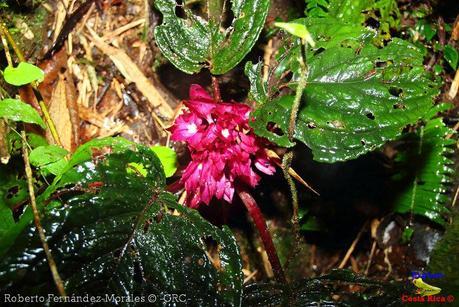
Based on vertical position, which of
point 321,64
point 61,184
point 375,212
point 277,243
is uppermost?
point 321,64

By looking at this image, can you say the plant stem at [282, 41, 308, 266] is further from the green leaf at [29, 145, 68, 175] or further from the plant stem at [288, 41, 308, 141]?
the green leaf at [29, 145, 68, 175]

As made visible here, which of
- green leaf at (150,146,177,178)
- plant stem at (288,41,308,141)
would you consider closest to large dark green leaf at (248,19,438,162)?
plant stem at (288,41,308,141)

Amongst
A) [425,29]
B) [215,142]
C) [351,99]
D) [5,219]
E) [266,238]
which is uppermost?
[425,29]

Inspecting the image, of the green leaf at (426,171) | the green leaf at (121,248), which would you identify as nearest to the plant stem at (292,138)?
the green leaf at (121,248)

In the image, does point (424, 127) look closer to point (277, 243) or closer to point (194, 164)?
point (277, 243)

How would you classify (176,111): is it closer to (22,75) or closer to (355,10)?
(22,75)

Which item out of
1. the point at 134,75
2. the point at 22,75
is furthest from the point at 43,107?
the point at 134,75

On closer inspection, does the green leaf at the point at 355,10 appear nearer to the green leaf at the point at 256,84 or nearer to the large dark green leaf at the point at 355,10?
the large dark green leaf at the point at 355,10

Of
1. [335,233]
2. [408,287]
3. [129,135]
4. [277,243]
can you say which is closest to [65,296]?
[129,135]
